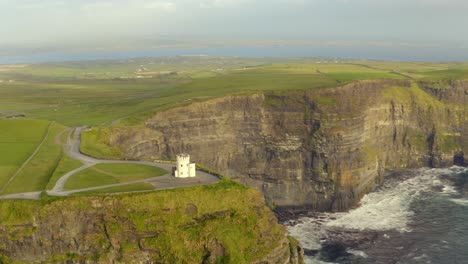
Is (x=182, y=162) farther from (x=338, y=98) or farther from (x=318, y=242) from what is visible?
(x=338, y=98)

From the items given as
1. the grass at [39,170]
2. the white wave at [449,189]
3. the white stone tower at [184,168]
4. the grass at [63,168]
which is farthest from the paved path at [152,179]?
the white wave at [449,189]

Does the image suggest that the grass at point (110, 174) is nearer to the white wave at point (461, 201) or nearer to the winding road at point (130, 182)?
the winding road at point (130, 182)

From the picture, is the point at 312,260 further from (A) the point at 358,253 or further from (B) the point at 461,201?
(B) the point at 461,201

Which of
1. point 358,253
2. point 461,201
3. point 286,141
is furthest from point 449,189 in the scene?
point 358,253

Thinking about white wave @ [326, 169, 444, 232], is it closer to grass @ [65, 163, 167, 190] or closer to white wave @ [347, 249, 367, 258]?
white wave @ [347, 249, 367, 258]

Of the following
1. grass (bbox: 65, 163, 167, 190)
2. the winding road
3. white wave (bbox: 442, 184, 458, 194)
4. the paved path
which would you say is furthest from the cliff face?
grass (bbox: 65, 163, 167, 190)
